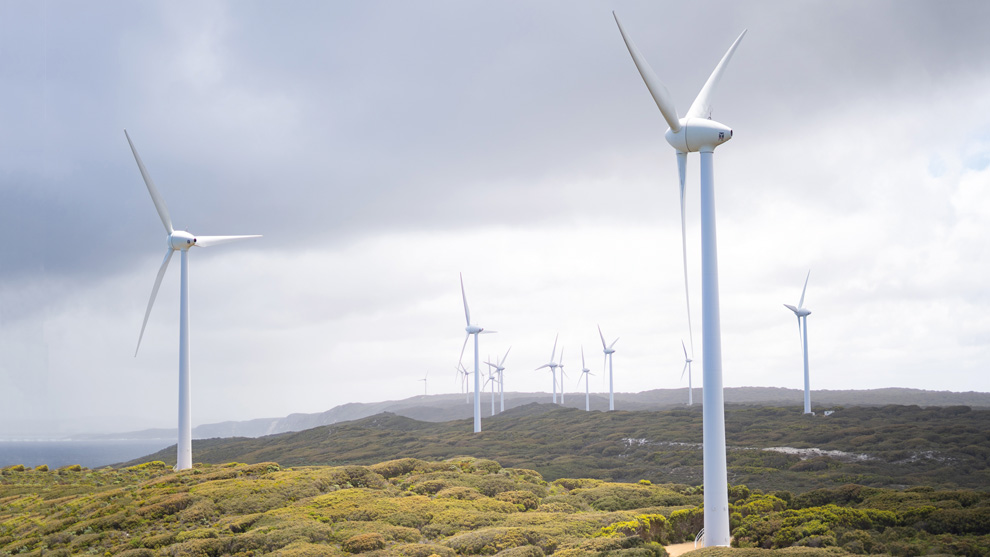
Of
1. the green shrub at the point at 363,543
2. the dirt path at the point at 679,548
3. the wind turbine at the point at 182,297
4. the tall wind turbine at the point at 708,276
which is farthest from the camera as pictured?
the wind turbine at the point at 182,297

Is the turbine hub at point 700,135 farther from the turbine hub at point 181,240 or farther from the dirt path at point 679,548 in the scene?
the turbine hub at point 181,240

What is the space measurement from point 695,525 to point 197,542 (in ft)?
73.1

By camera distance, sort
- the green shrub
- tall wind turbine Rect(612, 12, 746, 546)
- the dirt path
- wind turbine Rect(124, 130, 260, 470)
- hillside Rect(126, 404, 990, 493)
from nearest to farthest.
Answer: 1. tall wind turbine Rect(612, 12, 746, 546)
2. the green shrub
3. the dirt path
4. wind turbine Rect(124, 130, 260, 470)
5. hillside Rect(126, 404, 990, 493)

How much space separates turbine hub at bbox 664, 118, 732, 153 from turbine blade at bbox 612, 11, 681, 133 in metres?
0.35

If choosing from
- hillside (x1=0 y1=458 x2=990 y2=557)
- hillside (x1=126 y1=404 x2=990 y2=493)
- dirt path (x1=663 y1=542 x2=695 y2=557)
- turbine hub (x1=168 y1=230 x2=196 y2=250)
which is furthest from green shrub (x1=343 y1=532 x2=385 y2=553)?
hillside (x1=126 y1=404 x2=990 y2=493)

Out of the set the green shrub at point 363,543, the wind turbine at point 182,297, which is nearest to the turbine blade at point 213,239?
the wind turbine at point 182,297

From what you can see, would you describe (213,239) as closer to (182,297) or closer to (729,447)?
(182,297)

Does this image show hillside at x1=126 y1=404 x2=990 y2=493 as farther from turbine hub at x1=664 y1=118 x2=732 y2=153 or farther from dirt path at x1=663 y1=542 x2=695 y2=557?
turbine hub at x1=664 y1=118 x2=732 y2=153

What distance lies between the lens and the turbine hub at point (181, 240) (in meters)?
48.9

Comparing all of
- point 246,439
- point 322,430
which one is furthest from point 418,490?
point 246,439

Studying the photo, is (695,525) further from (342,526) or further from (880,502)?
(342,526)

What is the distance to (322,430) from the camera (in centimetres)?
13888

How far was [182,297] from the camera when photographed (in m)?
48.0

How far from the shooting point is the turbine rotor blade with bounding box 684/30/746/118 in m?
28.0
